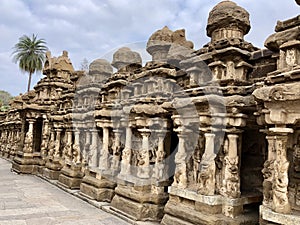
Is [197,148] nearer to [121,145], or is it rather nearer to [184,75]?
[184,75]

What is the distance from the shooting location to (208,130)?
5438mm

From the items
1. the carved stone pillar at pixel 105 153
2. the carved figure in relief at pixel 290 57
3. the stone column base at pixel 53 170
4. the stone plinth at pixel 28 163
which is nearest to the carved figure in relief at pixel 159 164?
the carved stone pillar at pixel 105 153

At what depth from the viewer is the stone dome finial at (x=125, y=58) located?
9781mm

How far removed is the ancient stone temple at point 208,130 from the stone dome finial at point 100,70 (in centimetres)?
199

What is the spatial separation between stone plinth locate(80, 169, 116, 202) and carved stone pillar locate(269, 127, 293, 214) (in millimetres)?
5515

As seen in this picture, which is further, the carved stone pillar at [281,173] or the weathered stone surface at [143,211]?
the weathered stone surface at [143,211]

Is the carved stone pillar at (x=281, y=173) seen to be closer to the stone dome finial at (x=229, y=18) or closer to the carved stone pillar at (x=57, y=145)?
the stone dome finial at (x=229, y=18)

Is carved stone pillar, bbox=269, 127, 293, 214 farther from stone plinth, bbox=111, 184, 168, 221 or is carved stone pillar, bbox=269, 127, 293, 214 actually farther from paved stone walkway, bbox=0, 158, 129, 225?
paved stone walkway, bbox=0, 158, 129, 225

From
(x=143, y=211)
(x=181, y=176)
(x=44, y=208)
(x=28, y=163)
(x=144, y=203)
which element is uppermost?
(x=181, y=176)

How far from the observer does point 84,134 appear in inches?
433

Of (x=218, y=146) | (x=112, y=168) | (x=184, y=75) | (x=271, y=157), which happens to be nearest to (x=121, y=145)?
(x=112, y=168)

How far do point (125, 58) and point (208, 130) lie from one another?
5198 millimetres

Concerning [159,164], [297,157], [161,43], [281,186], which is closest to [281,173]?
[281,186]

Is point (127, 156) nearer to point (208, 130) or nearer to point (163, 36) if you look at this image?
point (208, 130)
